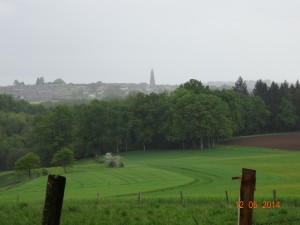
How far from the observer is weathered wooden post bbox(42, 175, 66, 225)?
18.5ft

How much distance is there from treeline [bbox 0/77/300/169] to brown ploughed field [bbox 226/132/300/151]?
4480 mm

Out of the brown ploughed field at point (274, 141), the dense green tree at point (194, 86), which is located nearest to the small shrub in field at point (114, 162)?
the brown ploughed field at point (274, 141)

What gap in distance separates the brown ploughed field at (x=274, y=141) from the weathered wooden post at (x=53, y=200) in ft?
274

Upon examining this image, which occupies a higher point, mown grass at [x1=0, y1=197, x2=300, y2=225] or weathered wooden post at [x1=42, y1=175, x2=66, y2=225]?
weathered wooden post at [x1=42, y1=175, x2=66, y2=225]

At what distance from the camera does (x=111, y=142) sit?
10344cm

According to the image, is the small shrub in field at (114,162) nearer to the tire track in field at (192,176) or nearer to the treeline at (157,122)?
the tire track in field at (192,176)

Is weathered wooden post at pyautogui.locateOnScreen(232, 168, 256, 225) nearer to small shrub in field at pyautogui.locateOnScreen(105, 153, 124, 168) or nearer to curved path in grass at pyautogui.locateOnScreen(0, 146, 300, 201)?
curved path in grass at pyautogui.locateOnScreen(0, 146, 300, 201)

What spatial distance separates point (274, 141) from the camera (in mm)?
96188

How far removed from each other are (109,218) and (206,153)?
73500 millimetres

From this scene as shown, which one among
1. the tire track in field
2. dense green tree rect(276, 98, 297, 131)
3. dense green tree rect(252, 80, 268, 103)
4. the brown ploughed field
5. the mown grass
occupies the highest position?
dense green tree rect(252, 80, 268, 103)

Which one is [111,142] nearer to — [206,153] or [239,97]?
[206,153]

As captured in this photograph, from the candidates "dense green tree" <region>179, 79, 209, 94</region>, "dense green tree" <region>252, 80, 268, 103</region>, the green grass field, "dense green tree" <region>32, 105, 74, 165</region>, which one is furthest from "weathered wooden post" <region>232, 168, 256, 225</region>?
"dense green tree" <region>252, 80, 268, 103</region>

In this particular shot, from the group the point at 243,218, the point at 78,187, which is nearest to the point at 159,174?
the point at 78,187

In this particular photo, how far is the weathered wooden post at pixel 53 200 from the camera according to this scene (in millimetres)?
5652
